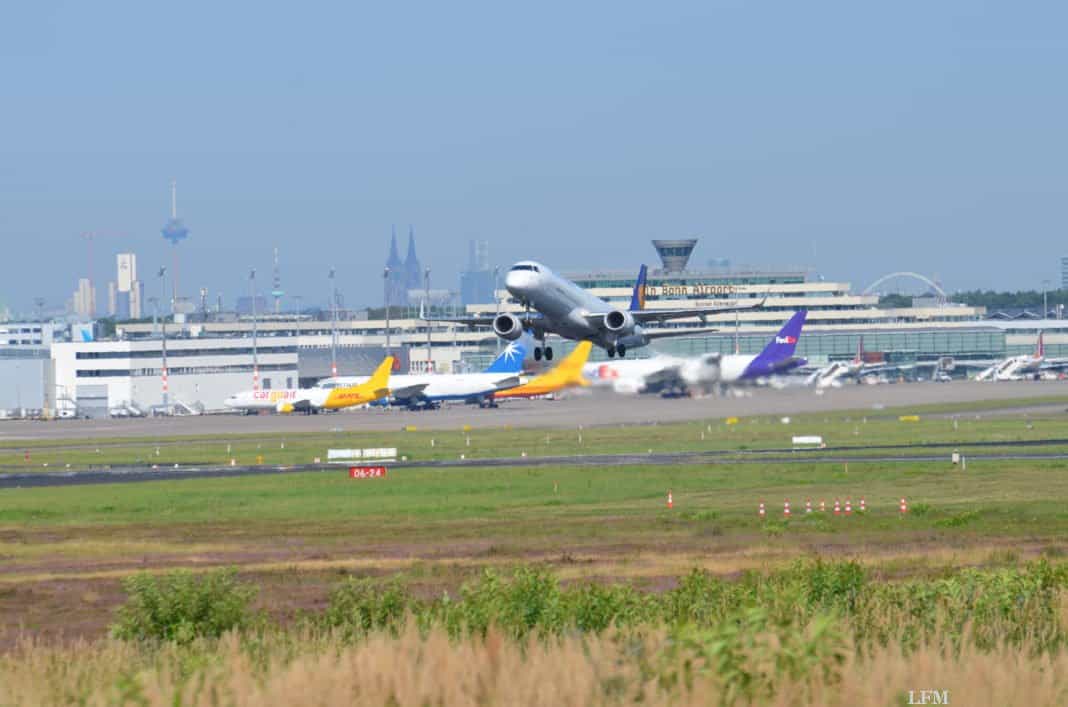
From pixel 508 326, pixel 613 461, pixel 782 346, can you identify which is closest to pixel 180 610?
pixel 508 326

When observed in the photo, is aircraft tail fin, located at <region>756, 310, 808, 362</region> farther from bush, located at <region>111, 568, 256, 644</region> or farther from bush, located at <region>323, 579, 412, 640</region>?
bush, located at <region>111, 568, 256, 644</region>

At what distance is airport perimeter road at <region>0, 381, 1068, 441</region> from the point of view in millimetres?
141750

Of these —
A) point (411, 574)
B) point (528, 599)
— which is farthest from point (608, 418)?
point (528, 599)

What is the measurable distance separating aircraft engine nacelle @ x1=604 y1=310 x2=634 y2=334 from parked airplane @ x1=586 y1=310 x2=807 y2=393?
9.24 metres

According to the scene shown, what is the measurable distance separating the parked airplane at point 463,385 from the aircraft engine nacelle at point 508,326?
102 m

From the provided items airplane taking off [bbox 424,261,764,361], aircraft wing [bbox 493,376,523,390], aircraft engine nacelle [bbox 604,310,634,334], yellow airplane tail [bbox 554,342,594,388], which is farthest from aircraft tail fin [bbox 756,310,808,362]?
aircraft wing [bbox 493,376,523,390]

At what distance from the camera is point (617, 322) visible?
8588 centimetres

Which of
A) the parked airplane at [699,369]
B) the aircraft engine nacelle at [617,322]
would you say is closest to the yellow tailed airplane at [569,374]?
the parked airplane at [699,369]

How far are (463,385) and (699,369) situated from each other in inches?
3971

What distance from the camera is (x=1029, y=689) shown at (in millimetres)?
18656

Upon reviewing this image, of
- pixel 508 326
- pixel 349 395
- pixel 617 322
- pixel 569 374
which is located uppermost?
pixel 617 322

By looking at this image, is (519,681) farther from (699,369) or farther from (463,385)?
(463,385)

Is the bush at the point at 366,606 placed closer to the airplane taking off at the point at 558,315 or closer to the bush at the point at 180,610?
the bush at the point at 180,610

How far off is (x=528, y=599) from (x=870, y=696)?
46.8ft
